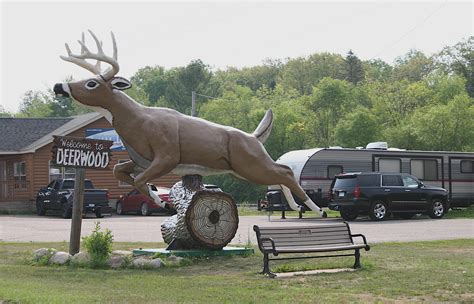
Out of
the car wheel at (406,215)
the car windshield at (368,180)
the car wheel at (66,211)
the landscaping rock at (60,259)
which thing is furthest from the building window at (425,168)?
the landscaping rock at (60,259)

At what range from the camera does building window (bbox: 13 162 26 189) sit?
131ft

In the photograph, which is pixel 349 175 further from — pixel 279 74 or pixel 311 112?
pixel 279 74

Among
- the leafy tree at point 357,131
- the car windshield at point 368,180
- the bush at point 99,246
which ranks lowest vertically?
Result: the bush at point 99,246

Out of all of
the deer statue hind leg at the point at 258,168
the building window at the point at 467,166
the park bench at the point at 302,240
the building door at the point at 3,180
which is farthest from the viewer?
the building door at the point at 3,180

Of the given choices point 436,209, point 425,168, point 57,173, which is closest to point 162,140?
point 436,209

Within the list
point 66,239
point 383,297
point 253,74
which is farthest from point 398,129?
point 253,74

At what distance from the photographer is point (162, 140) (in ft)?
45.9

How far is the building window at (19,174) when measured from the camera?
40.0 metres

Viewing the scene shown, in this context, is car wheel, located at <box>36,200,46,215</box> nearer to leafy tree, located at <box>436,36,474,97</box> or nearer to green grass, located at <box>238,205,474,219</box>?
green grass, located at <box>238,205,474,219</box>

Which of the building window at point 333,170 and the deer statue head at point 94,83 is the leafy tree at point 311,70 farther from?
the deer statue head at point 94,83

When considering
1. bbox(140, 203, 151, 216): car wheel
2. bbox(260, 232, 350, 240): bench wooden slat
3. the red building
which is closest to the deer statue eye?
bbox(260, 232, 350, 240): bench wooden slat

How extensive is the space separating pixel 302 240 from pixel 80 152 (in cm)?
449

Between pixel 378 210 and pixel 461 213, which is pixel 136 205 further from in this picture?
pixel 461 213

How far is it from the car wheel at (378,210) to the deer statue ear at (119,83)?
16296 mm
